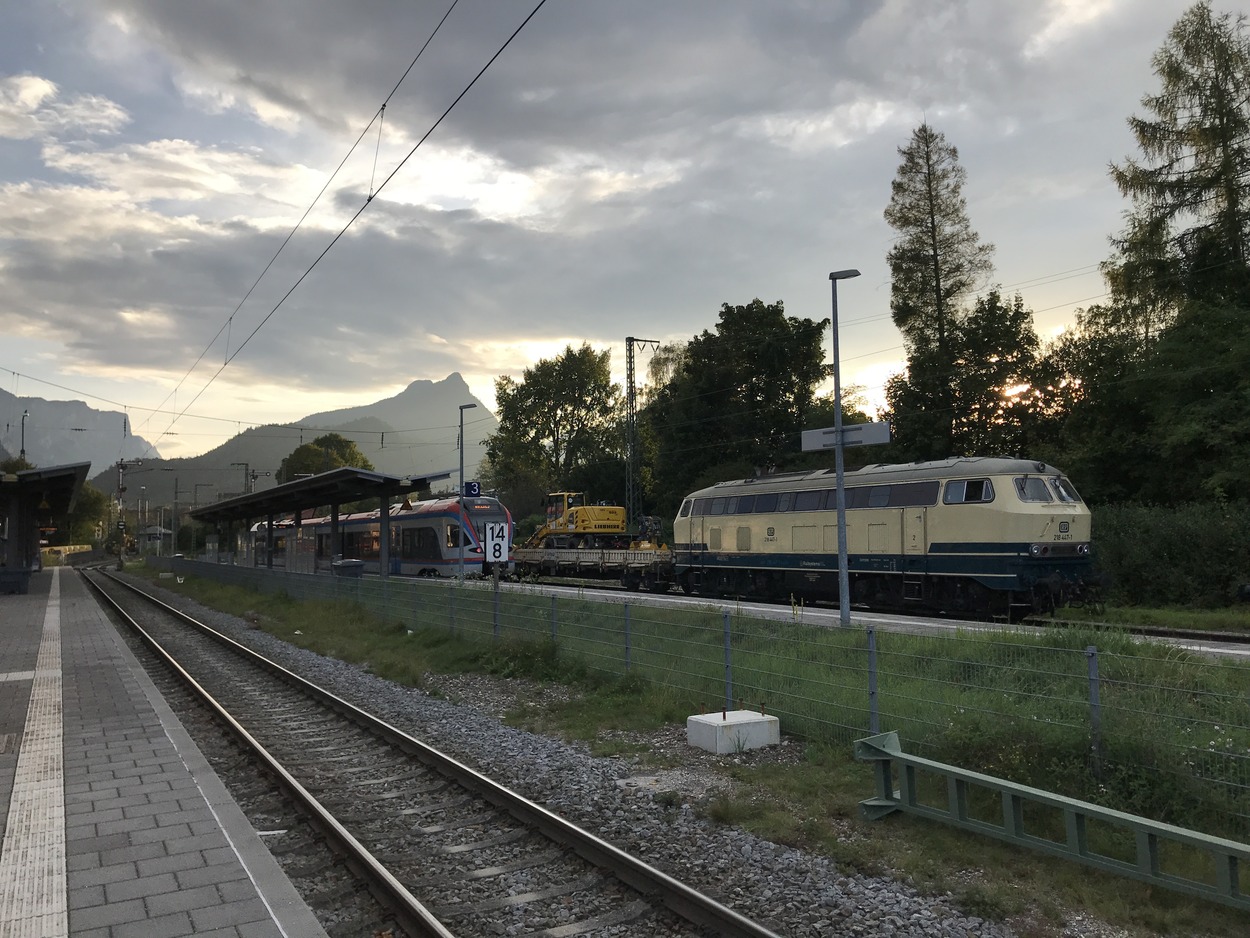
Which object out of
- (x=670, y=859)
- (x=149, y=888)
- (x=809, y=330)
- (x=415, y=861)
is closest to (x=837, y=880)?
(x=670, y=859)

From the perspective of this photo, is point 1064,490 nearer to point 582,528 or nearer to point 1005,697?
point 1005,697

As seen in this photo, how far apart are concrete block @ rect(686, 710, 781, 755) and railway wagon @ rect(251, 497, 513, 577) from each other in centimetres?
2588

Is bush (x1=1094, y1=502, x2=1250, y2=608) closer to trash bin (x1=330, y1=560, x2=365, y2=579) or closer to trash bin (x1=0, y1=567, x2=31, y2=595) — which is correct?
trash bin (x1=330, y1=560, x2=365, y2=579)

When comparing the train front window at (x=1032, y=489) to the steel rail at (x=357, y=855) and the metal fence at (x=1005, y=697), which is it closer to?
the metal fence at (x=1005, y=697)

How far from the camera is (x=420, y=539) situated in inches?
1604

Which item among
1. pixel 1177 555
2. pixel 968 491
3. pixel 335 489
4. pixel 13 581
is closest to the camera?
pixel 968 491

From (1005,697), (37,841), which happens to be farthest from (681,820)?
(37,841)

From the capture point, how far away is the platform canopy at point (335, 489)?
2647 cm

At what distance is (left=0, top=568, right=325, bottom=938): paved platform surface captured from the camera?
5355 millimetres

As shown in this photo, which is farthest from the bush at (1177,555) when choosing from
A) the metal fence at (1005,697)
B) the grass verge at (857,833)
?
the grass verge at (857,833)

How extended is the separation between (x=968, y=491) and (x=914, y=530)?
170 cm

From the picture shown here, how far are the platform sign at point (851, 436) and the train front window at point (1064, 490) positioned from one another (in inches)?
288

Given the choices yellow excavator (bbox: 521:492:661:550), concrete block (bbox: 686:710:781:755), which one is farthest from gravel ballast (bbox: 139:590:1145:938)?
yellow excavator (bbox: 521:492:661:550)

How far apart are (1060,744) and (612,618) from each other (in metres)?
→ 7.18
